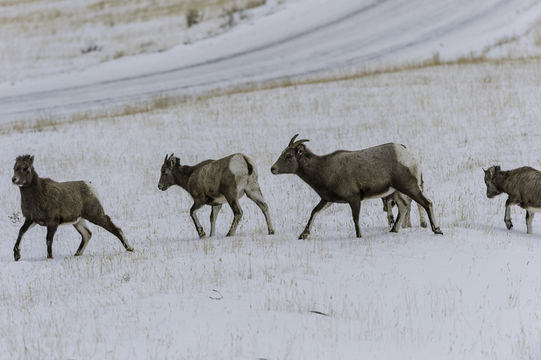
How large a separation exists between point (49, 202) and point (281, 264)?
13.7 ft

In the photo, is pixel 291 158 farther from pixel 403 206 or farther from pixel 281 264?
pixel 281 264

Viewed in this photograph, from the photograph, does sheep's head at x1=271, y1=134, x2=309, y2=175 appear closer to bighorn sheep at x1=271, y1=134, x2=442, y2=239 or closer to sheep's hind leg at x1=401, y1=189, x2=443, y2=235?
bighorn sheep at x1=271, y1=134, x2=442, y2=239

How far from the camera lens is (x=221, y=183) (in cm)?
1458

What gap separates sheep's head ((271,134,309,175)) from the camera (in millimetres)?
14359

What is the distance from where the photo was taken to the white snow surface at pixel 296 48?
104ft

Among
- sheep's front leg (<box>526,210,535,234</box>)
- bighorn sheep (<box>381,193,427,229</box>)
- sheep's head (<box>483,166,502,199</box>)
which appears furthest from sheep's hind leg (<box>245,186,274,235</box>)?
sheep's front leg (<box>526,210,535,234</box>)

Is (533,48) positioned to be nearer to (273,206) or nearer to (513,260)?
(273,206)

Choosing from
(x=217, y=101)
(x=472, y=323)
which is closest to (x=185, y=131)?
(x=217, y=101)

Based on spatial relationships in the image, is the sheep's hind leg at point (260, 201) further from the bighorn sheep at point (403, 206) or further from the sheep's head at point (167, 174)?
the bighorn sheep at point (403, 206)

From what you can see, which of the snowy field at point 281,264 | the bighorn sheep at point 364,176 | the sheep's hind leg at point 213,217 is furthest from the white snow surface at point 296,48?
the bighorn sheep at point 364,176

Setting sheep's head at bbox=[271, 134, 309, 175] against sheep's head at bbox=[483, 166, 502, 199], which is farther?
sheep's head at bbox=[483, 166, 502, 199]

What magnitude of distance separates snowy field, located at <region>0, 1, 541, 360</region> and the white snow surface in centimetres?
791

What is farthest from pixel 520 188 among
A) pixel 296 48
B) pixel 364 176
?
pixel 296 48

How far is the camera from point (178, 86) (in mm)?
31219
